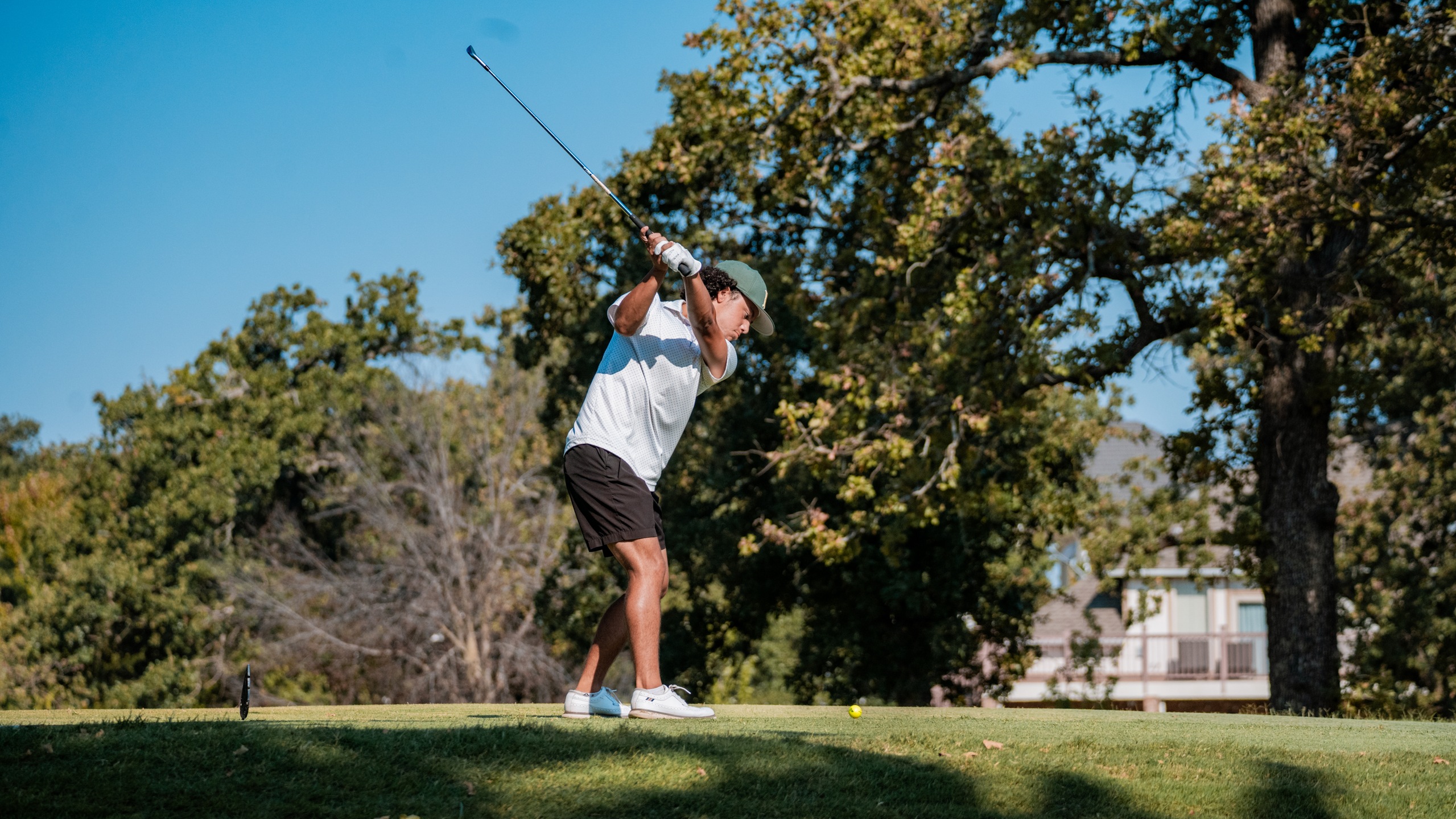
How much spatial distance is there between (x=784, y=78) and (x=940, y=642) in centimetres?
1015

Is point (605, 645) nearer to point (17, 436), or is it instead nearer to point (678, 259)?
point (678, 259)

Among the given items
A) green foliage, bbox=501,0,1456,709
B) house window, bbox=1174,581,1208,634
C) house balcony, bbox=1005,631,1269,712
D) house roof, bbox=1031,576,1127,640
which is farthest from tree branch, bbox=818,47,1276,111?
house window, bbox=1174,581,1208,634

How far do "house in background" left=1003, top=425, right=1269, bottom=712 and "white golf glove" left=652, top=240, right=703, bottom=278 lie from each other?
2484 cm

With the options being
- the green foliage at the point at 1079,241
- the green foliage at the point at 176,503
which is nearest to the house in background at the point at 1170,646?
the green foliage at the point at 1079,241

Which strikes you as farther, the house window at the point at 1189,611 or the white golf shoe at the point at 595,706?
the house window at the point at 1189,611

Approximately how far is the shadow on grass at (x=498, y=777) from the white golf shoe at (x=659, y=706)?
889 mm

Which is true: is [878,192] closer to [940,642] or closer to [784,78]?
[784,78]

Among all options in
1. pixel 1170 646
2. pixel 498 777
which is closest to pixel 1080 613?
pixel 1170 646

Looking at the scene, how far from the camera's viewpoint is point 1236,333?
46.5 ft

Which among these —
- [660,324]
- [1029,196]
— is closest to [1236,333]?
[1029,196]

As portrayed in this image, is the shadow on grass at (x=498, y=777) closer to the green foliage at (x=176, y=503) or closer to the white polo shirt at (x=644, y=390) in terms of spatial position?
the white polo shirt at (x=644, y=390)

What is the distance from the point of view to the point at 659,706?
5684 mm

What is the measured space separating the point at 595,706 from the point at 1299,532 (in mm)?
11250

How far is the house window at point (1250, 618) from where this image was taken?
36531 millimetres
